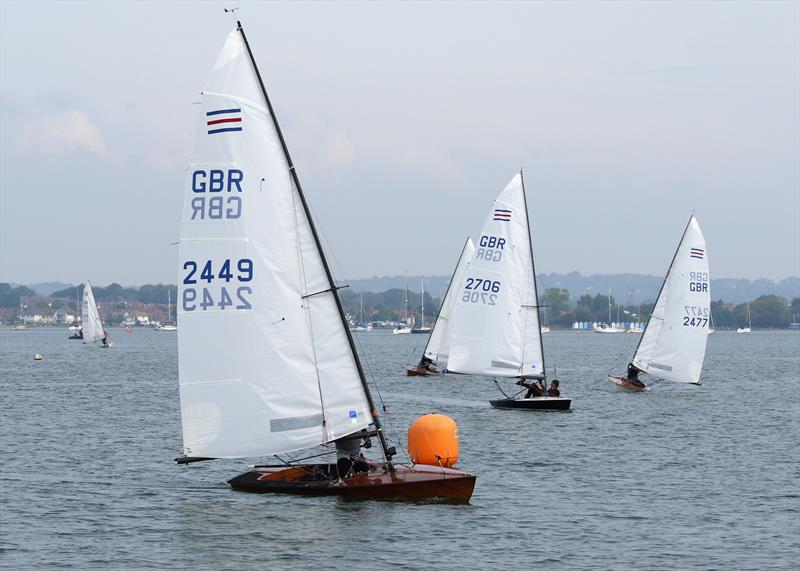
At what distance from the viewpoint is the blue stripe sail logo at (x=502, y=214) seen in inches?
2269

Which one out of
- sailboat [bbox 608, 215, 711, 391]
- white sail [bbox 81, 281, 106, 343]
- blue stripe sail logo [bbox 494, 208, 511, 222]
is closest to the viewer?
blue stripe sail logo [bbox 494, 208, 511, 222]

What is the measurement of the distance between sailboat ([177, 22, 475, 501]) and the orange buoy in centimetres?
80

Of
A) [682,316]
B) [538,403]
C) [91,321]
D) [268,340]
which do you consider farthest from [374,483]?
[91,321]

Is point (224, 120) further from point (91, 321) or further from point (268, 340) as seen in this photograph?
point (91, 321)

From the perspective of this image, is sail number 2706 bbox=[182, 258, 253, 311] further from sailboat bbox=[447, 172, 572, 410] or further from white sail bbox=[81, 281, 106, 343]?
white sail bbox=[81, 281, 106, 343]

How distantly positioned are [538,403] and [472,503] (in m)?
23.4

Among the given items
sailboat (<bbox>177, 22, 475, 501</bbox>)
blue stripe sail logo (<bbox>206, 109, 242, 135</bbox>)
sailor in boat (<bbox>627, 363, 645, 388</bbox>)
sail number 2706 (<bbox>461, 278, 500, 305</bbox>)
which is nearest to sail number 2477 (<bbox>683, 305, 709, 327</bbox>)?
sailor in boat (<bbox>627, 363, 645, 388</bbox>)

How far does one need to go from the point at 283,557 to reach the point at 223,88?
417 inches

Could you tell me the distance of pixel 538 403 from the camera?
178ft

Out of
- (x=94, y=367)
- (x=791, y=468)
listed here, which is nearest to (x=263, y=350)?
(x=791, y=468)

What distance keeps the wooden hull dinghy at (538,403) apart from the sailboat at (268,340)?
2492 centimetres

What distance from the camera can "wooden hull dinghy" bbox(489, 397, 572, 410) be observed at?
54.2 meters

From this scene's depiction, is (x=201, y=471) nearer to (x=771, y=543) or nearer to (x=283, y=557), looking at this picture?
(x=283, y=557)

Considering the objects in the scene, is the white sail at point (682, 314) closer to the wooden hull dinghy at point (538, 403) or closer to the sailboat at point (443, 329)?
the wooden hull dinghy at point (538, 403)
